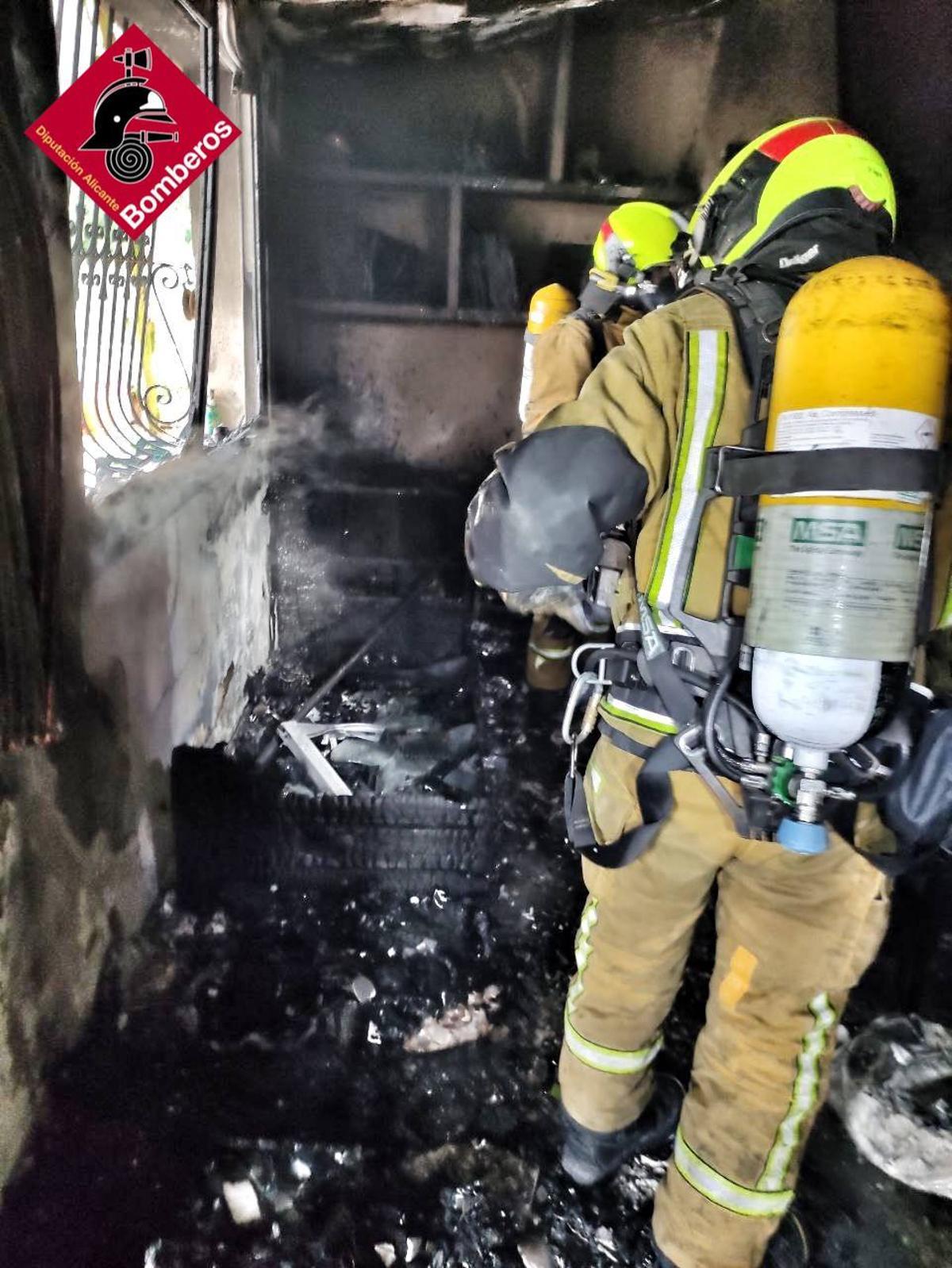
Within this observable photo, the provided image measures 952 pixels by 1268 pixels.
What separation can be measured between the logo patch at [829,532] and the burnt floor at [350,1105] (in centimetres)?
155

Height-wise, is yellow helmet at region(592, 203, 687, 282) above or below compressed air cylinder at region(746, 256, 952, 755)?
above


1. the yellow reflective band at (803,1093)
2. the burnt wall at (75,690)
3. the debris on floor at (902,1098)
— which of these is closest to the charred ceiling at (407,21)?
the burnt wall at (75,690)

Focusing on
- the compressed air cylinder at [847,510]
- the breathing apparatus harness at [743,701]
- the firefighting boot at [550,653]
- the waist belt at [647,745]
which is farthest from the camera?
the firefighting boot at [550,653]

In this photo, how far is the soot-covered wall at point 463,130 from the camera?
9.10 feet

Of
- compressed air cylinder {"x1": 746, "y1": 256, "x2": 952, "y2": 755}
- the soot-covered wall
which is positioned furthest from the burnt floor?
the soot-covered wall

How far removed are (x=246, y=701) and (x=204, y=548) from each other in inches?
35.4

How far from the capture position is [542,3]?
2.71 metres

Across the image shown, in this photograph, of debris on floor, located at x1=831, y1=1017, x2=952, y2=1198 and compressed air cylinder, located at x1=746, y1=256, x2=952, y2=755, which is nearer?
compressed air cylinder, located at x1=746, y1=256, x2=952, y2=755

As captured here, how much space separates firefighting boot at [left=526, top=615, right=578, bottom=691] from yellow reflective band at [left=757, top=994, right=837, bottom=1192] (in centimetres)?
219

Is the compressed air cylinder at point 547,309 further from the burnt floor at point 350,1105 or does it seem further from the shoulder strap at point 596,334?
the burnt floor at point 350,1105

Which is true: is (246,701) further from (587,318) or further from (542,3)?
(542,3)

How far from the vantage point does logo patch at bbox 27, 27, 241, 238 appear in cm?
141

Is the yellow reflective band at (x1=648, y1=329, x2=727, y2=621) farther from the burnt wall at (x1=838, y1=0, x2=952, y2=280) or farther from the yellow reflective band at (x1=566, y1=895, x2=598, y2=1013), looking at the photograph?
the burnt wall at (x1=838, y1=0, x2=952, y2=280)

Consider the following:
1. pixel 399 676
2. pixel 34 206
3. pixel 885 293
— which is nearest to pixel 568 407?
pixel 885 293
